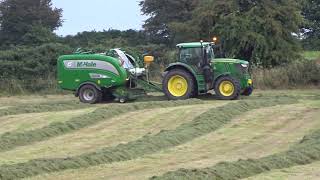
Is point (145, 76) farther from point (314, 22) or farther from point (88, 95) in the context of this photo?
point (314, 22)

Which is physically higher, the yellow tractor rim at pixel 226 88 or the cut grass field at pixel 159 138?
the yellow tractor rim at pixel 226 88

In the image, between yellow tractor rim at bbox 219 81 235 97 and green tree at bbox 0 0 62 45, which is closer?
yellow tractor rim at bbox 219 81 235 97

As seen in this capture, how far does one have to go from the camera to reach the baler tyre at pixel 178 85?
1961 centimetres

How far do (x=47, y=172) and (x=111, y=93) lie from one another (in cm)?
1126

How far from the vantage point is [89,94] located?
20.7 m

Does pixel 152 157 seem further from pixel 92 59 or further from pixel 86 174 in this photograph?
pixel 92 59

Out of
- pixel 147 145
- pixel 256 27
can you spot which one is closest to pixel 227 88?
pixel 147 145

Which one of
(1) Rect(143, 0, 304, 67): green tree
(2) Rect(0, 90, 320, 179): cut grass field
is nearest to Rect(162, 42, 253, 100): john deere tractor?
(2) Rect(0, 90, 320, 179): cut grass field

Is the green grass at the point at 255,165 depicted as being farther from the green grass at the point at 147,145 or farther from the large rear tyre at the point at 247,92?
the large rear tyre at the point at 247,92

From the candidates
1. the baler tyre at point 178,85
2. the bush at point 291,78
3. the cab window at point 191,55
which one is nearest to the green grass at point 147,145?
the baler tyre at point 178,85

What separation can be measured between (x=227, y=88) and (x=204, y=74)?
820mm

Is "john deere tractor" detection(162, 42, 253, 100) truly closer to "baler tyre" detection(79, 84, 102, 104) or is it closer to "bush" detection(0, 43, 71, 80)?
"baler tyre" detection(79, 84, 102, 104)

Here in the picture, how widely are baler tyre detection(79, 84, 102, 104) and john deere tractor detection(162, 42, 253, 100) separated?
7.44 ft

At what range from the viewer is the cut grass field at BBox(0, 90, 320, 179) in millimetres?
9875
